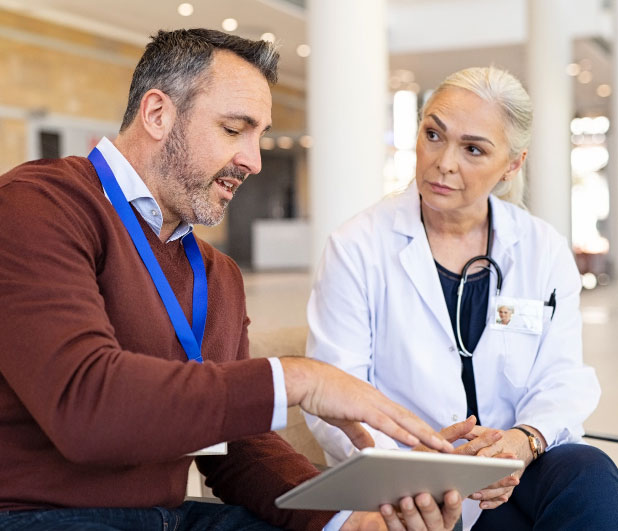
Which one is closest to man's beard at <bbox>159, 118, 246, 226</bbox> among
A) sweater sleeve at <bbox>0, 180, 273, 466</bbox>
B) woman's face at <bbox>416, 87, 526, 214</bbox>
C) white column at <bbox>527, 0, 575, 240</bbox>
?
sweater sleeve at <bbox>0, 180, 273, 466</bbox>

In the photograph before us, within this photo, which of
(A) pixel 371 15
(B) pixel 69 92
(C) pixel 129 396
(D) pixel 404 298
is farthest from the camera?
(B) pixel 69 92

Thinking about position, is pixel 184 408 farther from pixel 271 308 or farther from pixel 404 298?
pixel 271 308

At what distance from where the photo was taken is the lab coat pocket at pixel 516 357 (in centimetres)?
234

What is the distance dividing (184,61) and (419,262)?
39.4 inches

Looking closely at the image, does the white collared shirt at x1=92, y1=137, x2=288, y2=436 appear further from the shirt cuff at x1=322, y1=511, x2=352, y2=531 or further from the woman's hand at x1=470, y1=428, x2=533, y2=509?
the woman's hand at x1=470, y1=428, x2=533, y2=509

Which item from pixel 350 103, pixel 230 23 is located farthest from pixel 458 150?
pixel 230 23

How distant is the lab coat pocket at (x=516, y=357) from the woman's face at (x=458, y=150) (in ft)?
1.28

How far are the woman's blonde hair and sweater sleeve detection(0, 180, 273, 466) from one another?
4.67ft

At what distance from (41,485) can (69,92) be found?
1458 cm

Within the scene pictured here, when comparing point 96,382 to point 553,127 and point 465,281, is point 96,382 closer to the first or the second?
point 465,281

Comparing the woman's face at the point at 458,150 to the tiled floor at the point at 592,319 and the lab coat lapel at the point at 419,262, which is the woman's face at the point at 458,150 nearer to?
Answer: the lab coat lapel at the point at 419,262

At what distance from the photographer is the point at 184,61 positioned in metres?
1.63

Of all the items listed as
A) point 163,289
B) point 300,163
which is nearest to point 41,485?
point 163,289

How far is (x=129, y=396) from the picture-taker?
1.21 m
